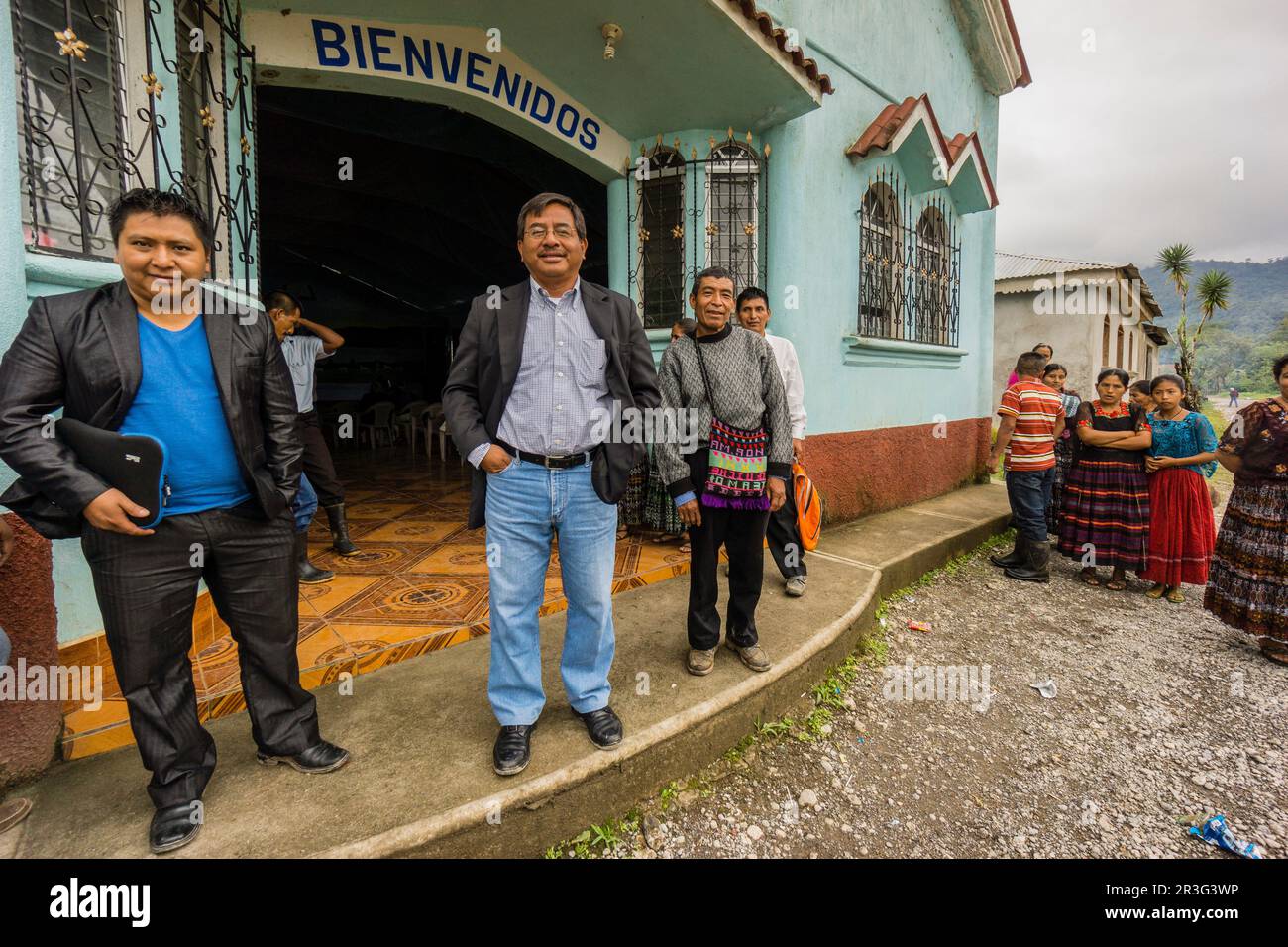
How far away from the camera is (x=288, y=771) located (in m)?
2.10

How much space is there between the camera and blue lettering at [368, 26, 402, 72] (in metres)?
3.59

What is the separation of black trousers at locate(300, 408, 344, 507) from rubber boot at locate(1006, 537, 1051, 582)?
19.5 feet

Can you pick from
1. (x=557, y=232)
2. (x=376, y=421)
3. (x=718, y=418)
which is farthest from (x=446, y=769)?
(x=376, y=421)

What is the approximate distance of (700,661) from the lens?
2.91 meters

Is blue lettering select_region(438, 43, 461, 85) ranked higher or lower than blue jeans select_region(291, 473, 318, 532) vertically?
higher

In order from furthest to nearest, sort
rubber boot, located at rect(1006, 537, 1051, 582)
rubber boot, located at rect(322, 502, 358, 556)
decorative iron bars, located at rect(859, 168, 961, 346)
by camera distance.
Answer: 1. decorative iron bars, located at rect(859, 168, 961, 346)
2. rubber boot, located at rect(1006, 537, 1051, 582)
3. rubber boot, located at rect(322, 502, 358, 556)

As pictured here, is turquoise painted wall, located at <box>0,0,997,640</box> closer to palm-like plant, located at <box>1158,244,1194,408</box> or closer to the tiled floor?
the tiled floor

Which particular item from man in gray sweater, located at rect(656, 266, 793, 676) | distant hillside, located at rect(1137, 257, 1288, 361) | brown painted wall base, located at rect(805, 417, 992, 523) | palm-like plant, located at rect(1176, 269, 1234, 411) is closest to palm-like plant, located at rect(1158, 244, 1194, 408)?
palm-like plant, located at rect(1176, 269, 1234, 411)

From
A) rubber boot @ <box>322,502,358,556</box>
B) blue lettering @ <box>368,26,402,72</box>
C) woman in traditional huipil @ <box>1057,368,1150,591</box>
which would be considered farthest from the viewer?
woman in traditional huipil @ <box>1057,368,1150,591</box>

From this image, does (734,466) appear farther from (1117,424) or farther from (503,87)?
(1117,424)

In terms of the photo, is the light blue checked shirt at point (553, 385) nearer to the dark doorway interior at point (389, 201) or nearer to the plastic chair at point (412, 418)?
the dark doorway interior at point (389, 201)

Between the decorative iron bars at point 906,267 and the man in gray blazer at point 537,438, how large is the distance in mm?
4678

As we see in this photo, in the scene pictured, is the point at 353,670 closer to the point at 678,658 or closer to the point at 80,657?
the point at 80,657
